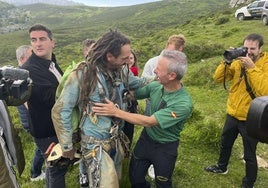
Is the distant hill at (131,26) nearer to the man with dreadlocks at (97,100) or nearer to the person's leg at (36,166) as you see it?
the person's leg at (36,166)

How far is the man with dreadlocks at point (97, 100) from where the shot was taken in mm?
3637

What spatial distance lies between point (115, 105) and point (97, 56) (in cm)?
58

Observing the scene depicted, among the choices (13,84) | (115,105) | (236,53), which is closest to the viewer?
(13,84)

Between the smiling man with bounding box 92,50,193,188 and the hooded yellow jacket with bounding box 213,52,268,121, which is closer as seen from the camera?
the smiling man with bounding box 92,50,193,188

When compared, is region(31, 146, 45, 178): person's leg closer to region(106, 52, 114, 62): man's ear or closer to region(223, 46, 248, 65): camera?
region(106, 52, 114, 62): man's ear

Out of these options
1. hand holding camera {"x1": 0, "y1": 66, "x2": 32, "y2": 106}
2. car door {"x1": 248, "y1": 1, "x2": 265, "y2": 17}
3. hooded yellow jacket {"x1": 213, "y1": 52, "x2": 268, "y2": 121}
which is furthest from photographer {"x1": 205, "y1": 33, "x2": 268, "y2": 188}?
car door {"x1": 248, "y1": 1, "x2": 265, "y2": 17}

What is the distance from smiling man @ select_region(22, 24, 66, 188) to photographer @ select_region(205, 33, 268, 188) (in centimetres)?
241

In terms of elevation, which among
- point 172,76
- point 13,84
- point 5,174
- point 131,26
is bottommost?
point 131,26

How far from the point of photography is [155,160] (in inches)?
166

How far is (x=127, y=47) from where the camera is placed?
371 cm

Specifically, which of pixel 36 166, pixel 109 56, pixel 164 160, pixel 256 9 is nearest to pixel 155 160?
pixel 164 160

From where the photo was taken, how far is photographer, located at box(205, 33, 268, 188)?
4621 millimetres

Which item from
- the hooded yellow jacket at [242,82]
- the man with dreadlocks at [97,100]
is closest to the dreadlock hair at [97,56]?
the man with dreadlocks at [97,100]

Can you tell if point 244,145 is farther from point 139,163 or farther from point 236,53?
point 139,163
